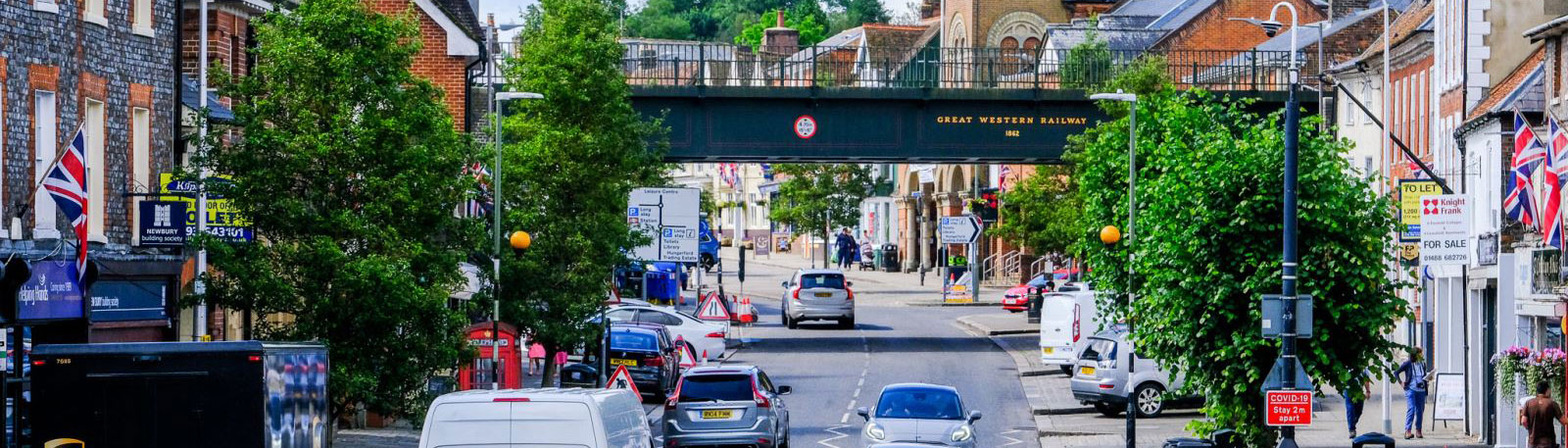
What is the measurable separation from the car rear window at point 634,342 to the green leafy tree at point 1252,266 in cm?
1454

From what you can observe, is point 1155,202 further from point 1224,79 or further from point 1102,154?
point 1224,79

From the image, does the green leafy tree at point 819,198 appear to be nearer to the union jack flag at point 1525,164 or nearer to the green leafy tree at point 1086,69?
the green leafy tree at point 1086,69

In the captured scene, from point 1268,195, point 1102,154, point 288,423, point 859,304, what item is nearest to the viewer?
point 288,423

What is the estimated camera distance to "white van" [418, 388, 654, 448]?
1852cm

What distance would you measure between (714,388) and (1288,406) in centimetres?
884

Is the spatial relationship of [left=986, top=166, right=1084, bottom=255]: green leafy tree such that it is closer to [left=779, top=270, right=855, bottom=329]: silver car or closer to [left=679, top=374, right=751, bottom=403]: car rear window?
[left=779, top=270, right=855, bottom=329]: silver car

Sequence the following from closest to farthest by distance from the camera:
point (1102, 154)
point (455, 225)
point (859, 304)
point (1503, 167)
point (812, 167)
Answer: point (455, 225), point (1503, 167), point (1102, 154), point (859, 304), point (812, 167)

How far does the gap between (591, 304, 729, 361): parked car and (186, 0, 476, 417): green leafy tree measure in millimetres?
20451

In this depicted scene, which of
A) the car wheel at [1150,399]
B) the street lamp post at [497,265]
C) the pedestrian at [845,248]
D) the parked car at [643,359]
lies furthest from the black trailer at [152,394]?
the pedestrian at [845,248]

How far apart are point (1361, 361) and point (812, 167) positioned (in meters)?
86.0

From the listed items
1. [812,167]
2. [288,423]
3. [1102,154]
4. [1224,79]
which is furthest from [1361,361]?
[812,167]

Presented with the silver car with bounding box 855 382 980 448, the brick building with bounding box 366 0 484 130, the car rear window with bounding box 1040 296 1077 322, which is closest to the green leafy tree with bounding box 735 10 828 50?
the brick building with bounding box 366 0 484 130

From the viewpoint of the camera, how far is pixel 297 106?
26391mm

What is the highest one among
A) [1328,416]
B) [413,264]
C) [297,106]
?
[297,106]
